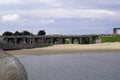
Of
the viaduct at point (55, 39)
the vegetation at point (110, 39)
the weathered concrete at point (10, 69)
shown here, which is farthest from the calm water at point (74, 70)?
the viaduct at point (55, 39)

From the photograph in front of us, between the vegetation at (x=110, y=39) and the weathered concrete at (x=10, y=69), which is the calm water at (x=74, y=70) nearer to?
the weathered concrete at (x=10, y=69)

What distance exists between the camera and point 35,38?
577ft

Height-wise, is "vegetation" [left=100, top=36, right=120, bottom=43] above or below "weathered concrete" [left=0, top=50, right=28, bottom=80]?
below

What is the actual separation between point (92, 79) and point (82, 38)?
14242cm

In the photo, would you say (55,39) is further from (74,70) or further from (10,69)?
(10,69)

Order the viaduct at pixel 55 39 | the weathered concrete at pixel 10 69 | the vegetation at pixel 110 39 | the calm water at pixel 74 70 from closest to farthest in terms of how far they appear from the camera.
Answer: the weathered concrete at pixel 10 69
the calm water at pixel 74 70
the vegetation at pixel 110 39
the viaduct at pixel 55 39

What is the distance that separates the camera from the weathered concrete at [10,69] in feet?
34.9

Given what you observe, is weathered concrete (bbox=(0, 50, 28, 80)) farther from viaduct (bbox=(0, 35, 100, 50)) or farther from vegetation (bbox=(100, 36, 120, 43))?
viaduct (bbox=(0, 35, 100, 50))

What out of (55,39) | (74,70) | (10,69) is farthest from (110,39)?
(10,69)

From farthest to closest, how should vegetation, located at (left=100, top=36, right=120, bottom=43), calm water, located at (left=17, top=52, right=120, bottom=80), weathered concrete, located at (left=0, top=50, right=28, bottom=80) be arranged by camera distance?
1. vegetation, located at (left=100, top=36, right=120, bottom=43)
2. calm water, located at (left=17, top=52, right=120, bottom=80)
3. weathered concrete, located at (left=0, top=50, right=28, bottom=80)

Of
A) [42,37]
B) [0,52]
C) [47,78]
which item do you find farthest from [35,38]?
[0,52]

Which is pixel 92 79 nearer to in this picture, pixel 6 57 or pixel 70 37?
pixel 6 57

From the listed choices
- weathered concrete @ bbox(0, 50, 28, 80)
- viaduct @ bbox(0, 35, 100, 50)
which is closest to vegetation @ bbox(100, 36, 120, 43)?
viaduct @ bbox(0, 35, 100, 50)

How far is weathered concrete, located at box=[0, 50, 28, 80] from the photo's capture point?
34.9ft
